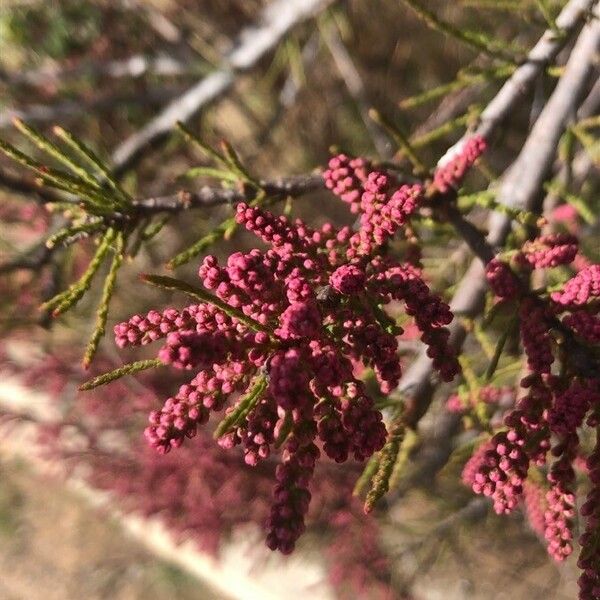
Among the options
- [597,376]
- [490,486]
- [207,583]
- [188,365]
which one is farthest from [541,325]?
[207,583]

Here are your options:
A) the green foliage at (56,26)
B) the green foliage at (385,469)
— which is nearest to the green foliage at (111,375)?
the green foliage at (385,469)

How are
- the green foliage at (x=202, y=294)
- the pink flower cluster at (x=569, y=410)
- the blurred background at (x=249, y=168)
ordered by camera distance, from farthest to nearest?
the blurred background at (x=249, y=168) → the pink flower cluster at (x=569, y=410) → the green foliage at (x=202, y=294)

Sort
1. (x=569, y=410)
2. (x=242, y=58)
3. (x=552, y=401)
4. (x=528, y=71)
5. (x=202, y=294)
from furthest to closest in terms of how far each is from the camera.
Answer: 1. (x=242, y=58)
2. (x=528, y=71)
3. (x=552, y=401)
4. (x=569, y=410)
5. (x=202, y=294)

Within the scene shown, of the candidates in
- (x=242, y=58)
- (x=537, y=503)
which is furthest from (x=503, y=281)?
(x=242, y=58)

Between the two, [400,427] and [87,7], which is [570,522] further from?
[87,7]

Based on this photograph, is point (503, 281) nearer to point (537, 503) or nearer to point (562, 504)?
point (562, 504)

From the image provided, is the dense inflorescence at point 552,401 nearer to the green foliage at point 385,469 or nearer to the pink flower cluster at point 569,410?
the pink flower cluster at point 569,410
